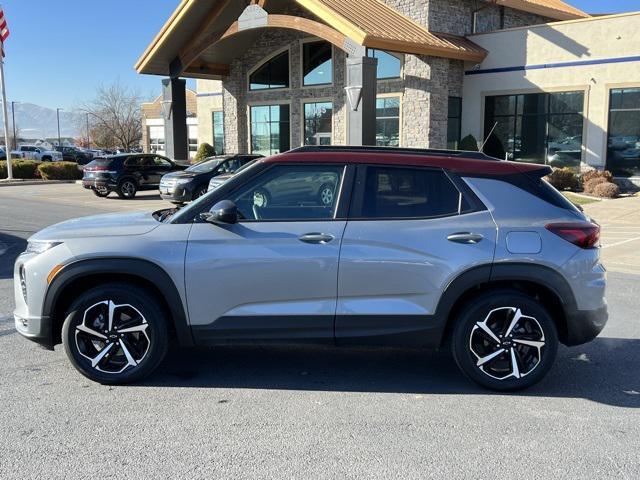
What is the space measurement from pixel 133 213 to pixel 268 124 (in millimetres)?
24366

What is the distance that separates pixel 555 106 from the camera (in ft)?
72.8

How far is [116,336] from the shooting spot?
4520 mm

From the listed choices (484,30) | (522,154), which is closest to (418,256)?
(522,154)

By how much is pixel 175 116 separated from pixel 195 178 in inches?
409

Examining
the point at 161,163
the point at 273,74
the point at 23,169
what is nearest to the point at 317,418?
the point at 161,163

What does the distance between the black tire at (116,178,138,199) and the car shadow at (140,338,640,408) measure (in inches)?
678

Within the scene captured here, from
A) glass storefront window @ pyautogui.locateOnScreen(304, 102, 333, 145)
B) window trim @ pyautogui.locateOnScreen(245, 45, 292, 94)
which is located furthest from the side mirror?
window trim @ pyautogui.locateOnScreen(245, 45, 292, 94)

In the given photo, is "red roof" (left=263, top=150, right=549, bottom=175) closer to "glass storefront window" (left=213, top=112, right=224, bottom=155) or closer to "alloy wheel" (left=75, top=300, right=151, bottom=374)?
"alloy wheel" (left=75, top=300, right=151, bottom=374)

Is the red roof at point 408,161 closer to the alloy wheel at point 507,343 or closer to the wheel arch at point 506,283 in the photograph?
the wheel arch at point 506,283

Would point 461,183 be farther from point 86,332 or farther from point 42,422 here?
point 42,422

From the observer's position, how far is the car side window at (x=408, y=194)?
4477mm

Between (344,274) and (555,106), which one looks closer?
(344,274)

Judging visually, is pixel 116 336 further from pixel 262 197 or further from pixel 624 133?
pixel 624 133

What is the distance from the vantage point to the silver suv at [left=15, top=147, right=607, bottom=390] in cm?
436
